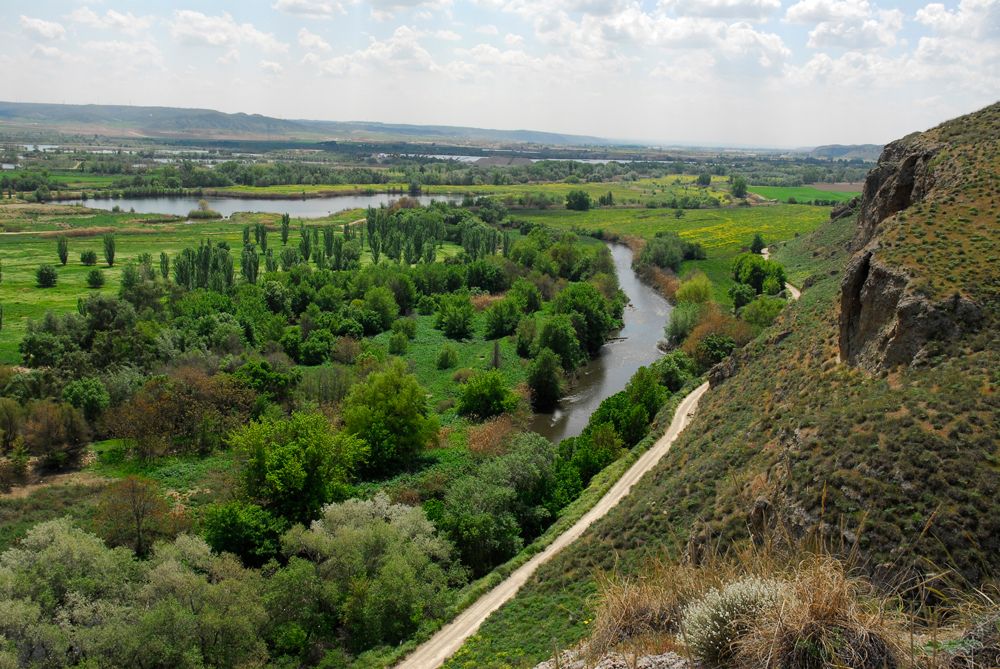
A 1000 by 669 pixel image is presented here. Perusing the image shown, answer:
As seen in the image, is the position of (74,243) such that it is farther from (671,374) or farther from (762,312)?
(762,312)

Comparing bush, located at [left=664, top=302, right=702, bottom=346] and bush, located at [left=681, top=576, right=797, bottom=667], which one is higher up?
bush, located at [left=681, top=576, right=797, bottom=667]

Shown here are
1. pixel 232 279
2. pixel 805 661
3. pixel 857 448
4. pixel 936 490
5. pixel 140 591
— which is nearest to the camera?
pixel 805 661

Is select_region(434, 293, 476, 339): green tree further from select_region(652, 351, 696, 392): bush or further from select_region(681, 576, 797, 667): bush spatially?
select_region(681, 576, 797, 667): bush

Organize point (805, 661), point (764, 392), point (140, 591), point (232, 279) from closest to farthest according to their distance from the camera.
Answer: point (805, 661) < point (140, 591) < point (764, 392) < point (232, 279)

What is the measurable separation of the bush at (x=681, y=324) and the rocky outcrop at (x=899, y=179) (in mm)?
19285

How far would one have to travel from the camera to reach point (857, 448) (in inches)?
828

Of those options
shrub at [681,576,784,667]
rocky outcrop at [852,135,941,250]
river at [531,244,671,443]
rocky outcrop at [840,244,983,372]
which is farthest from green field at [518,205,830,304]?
shrub at [681,576,784,667]

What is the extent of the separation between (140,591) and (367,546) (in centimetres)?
935

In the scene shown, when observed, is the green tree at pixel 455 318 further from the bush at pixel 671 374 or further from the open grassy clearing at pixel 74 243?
the open grassy clearing at pixel 74 243

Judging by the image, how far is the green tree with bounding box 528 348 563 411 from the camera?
56.1 metres

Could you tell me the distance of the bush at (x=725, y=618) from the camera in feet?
28.6

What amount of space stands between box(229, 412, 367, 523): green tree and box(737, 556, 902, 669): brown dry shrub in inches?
1202

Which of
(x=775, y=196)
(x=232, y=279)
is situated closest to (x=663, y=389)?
(x=232, y=279)

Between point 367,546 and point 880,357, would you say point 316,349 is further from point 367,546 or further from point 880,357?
point 880,357
